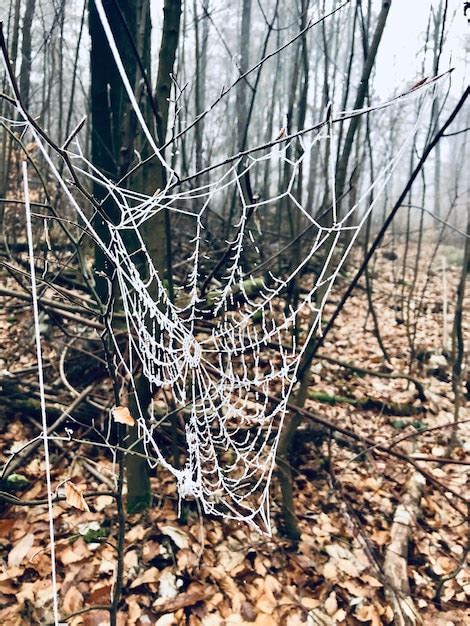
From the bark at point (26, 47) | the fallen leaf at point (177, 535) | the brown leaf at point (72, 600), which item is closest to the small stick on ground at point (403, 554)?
the fallen leaf at point (177, 535)

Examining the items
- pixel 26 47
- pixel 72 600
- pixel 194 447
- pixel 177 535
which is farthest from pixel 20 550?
pixel 26 47

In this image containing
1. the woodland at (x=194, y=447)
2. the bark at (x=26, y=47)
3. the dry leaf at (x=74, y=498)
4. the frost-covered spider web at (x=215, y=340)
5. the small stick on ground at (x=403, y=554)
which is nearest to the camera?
the dry leaf at (x=74, y=498)

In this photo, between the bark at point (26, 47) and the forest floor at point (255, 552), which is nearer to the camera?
the forest floor at point (255, 552)

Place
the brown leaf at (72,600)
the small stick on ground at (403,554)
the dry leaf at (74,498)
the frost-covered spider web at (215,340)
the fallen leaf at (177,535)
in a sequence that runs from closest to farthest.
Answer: the dry leaf at (74,498) → the frost-covered spider web at (215,340) → the brown leaf at (72,600) → the small stick on ground at (403,554) → the fallen leaf at (177,535)

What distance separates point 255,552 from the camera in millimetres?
1957

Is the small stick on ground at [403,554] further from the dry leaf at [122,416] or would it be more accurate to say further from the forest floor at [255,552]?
the dry leaf at [122,416]

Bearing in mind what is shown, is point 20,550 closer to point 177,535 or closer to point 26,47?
point 177,535

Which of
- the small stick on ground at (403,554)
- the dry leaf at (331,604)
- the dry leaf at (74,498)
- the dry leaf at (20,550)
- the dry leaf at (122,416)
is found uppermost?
the dry leaf at (122,416)

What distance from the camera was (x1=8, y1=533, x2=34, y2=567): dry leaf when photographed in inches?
67.9

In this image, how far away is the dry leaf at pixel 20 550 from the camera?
173cm

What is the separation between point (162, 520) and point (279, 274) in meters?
2.38

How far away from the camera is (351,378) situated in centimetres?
335

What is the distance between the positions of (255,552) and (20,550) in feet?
3.07

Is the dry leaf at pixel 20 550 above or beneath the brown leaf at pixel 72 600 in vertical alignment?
above
